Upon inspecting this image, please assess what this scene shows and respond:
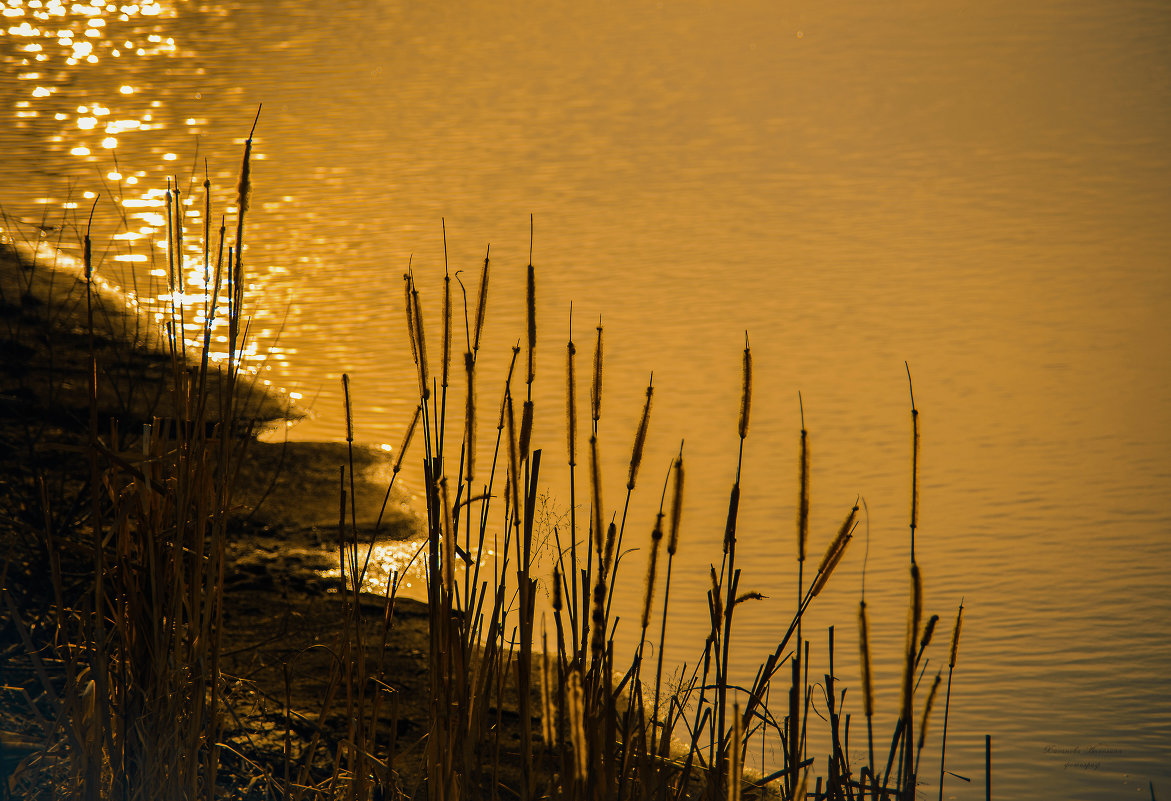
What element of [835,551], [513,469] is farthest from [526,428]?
[835,551]

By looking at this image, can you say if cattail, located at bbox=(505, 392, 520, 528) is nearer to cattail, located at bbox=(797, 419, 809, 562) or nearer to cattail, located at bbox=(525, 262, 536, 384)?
cattail, located at bbox=(525, 262, 536, 384)

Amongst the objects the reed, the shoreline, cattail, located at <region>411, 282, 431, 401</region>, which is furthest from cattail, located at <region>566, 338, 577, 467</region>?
the shoreline

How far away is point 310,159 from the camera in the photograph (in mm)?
4586

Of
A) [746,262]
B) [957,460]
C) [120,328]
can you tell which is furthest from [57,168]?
[957,460]

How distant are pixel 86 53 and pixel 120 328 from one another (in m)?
3.22

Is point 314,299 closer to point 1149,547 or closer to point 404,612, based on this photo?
point 404,612

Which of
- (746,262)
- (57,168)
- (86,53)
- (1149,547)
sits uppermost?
(86,53)

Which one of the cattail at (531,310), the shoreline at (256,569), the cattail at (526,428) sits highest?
the cattail at (531,310)

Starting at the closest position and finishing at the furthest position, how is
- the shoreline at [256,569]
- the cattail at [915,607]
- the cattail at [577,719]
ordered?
the cattail at [577,719]
the cattail at [915,607]
the shoreline at [256,569]

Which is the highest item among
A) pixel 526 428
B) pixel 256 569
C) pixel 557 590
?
pixel 526 428

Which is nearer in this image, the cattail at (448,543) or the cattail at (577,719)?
the cattail at (577,719)

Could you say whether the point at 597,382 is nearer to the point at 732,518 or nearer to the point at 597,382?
the point at 597,382

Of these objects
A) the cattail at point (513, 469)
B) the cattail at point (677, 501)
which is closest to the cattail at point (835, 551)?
the cattail at point (677, 501)

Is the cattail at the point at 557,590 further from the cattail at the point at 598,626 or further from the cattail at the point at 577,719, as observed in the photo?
the cattail at the point at 577,719
